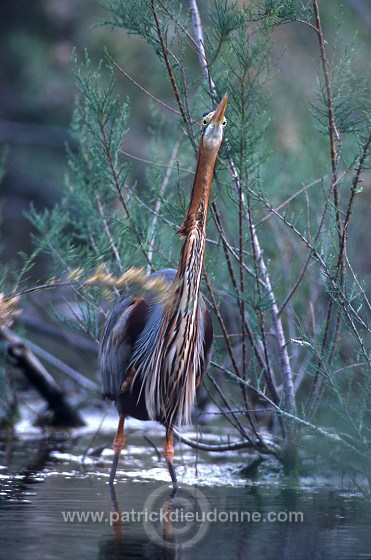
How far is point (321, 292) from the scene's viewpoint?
8.61m

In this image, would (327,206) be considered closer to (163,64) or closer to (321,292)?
(163,64)

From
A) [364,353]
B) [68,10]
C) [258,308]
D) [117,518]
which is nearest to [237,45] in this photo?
[258,308]

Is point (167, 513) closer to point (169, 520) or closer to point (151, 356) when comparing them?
point (169, 520)

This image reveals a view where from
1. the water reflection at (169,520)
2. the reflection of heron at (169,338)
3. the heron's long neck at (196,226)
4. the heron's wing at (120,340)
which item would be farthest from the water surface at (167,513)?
the heron's long neck at (196,226)

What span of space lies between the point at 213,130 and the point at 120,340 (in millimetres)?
1559

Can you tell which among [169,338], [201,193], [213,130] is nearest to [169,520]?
[169,338]

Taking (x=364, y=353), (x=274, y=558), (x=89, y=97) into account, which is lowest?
(x=274, y=558)

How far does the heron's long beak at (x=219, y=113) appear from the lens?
5531 millimetres

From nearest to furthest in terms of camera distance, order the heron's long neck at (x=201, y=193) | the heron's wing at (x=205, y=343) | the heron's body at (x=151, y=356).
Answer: the heron's long neck at (x=201, y=193) → the heron's body at (x=151, y=356) → the heron's wing at (x=205, y=343)

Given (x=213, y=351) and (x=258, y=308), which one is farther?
(x=213, y=351)

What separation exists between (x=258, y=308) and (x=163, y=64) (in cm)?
156

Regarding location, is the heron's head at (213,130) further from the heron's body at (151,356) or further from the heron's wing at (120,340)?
the heron's wing at (120,340)

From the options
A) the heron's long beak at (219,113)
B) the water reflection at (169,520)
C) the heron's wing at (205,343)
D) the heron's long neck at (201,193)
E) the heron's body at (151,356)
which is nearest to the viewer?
the water reflection at (169,520)

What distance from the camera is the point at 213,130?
5.64m
